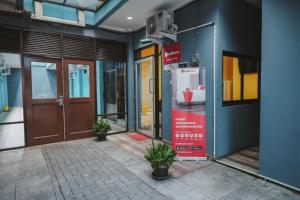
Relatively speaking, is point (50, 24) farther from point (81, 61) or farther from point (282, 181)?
point (282, 181)

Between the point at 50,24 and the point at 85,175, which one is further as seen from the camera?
the point at 50,24

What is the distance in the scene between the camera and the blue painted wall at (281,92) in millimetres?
2269

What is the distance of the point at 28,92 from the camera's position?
4203mm

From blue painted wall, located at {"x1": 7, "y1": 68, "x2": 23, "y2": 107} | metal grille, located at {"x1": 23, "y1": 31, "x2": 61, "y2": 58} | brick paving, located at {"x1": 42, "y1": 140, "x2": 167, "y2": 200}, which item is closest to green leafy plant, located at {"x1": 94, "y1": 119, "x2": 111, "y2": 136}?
brick paving, located at {"x1": 42, "y1": 140, "x2": 167, "y2": 200}

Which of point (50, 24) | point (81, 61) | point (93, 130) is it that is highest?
point (50, 24)

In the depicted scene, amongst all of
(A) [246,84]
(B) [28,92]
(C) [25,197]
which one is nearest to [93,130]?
(B) [28,92]

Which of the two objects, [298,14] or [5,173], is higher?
[298,14]

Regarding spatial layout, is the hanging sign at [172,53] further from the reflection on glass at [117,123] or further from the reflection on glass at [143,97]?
the reflection on glass at [117,123]

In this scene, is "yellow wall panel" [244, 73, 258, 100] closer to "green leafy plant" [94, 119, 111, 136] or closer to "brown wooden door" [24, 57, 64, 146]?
"green leafy plant" [94, 119, 111, 136]

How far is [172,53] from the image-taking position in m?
4.11

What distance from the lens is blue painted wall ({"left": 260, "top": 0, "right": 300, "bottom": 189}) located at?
2.27m

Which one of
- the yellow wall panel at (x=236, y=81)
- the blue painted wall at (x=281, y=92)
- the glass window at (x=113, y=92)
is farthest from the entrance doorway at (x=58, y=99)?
the blue painted wall at (x=281, y=92)

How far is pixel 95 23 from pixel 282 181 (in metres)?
4.97

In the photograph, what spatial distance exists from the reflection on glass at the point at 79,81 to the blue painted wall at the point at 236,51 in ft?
11.0
